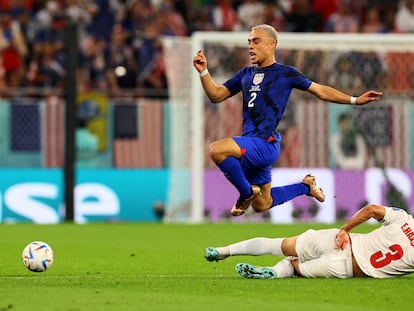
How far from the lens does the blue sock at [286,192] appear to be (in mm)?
12828

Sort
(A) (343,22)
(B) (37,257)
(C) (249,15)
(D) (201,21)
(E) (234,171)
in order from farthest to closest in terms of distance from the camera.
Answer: (D) (201,21) < (C) (249,15) < (A) (343,22) < (E) (234,171) < (B) (37,257)

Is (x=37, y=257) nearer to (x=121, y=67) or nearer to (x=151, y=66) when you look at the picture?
(x=121, y=67)

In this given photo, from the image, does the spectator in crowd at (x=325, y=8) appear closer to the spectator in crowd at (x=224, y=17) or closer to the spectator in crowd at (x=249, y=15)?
the spectator in crowd at (x=249, y=15)

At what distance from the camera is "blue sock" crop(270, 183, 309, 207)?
1283 cm

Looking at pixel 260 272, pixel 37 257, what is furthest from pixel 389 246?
pixel 37 257

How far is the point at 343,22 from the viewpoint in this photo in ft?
78.7

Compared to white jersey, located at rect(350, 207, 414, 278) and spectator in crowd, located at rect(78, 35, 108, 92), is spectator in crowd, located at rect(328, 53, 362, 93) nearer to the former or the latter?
spectator in crowd, located at rect(78, 35, 108, 92)

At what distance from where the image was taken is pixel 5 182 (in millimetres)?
20625

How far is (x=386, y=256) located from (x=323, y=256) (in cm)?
55

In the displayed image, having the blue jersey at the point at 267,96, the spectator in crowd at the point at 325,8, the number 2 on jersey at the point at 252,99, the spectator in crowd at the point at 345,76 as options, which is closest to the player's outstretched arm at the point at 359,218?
the blue jersey at the point at 267,96

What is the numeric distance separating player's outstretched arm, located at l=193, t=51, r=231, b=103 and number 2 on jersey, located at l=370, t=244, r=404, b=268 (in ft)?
8.94

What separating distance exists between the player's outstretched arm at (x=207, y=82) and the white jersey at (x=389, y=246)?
8.17ft

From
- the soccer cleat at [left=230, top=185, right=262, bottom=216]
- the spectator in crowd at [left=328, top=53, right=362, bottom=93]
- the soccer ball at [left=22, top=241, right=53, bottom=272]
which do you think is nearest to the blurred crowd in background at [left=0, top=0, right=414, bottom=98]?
the spectator in crowd at [left=328, top=53, right=362, bottom=93]

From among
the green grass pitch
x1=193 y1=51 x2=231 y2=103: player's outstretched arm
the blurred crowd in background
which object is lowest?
the green grass pitch
